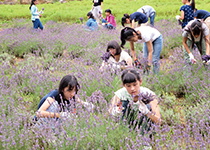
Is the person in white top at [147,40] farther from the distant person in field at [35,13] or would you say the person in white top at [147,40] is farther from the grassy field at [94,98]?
the distant person in field at [35,13]

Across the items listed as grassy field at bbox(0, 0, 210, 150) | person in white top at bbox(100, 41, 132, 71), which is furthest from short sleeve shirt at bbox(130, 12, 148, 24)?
person in white top at bbox(100, 41, 132, 71)

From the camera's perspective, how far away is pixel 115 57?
4.11m

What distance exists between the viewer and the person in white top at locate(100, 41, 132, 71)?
3896 mm

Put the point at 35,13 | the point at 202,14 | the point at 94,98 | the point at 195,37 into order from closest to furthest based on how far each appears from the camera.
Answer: the point at 94,98
the point at 195,37
the point at 202,14
the point at 35,13

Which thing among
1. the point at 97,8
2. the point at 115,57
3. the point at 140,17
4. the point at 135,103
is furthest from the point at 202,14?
the point at 97,8

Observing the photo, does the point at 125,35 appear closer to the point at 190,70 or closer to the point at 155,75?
the point at 155,75

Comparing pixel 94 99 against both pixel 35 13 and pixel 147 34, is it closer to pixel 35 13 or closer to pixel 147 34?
pixel 147 34

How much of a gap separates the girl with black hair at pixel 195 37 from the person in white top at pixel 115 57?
3.14 ft

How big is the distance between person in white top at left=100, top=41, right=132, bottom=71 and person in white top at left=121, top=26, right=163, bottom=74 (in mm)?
119

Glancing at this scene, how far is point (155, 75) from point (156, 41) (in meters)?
0.79

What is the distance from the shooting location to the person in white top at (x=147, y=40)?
364 centimetres

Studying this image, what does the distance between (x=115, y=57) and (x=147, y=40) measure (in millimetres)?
634

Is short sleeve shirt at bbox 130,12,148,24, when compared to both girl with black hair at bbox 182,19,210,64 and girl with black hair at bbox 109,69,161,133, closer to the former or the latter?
girl with black hair at bbox 182,19,210,64

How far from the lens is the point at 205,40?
11.7 ft
